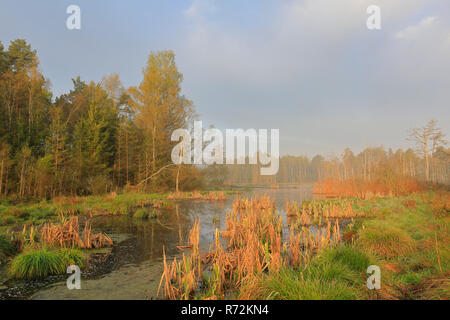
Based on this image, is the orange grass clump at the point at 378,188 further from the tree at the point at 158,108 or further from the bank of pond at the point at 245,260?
the tree at the point at 158,108

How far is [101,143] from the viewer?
2430cm

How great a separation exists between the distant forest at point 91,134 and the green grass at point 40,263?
1397 cm

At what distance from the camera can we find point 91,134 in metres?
24.0

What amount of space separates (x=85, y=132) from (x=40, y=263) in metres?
21.2

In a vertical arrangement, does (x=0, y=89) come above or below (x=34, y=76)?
below

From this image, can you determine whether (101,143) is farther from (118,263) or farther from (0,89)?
(118,263)

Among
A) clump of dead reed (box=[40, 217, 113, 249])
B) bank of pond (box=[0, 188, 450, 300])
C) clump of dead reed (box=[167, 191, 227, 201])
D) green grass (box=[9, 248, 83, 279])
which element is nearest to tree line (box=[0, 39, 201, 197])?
clump of dead reed (box=[167, 191, 227, 201])

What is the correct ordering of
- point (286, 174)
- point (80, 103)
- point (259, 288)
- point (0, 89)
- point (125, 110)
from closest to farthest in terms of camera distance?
point (259, 288), point (0, 89), point (80, 103), point (125, 110), point (286, 174)

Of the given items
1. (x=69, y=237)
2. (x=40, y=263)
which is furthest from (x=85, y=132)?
(x=40, y=263)

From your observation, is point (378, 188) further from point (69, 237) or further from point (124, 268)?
point (69, 237)

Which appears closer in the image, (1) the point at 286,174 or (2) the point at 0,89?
(2) the point at 0,89
